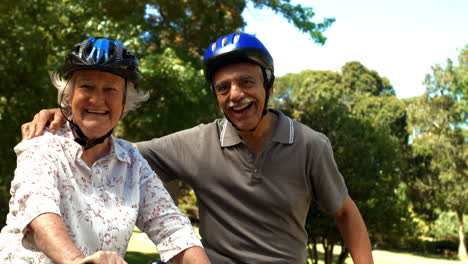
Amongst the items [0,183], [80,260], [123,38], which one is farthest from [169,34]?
[80,260]

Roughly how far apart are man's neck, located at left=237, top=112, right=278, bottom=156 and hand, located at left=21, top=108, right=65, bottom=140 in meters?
1.26

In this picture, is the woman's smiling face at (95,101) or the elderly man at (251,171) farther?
the elderly man at (251,171)

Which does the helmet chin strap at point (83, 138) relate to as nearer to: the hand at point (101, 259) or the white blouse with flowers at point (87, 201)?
the white blouse with flowers at point (87, 201)

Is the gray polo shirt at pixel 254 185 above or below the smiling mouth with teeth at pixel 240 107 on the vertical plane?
below

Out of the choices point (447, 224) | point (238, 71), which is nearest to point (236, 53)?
point (238, 71)

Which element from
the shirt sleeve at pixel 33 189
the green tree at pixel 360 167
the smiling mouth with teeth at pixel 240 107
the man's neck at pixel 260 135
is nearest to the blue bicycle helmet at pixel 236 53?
the smiling mouth with teeth at pixel 240 107

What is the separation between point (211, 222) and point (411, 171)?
37.4 m

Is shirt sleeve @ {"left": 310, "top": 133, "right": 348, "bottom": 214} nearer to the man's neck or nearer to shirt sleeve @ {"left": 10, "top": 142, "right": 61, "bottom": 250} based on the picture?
the man's neck

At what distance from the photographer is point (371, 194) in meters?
13.6

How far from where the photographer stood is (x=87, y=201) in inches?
86.2

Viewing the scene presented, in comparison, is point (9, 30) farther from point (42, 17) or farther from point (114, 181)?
point (114, 181)

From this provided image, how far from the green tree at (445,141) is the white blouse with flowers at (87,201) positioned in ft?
115

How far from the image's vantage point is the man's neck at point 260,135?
349 cm

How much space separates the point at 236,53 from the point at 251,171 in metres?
0.77
